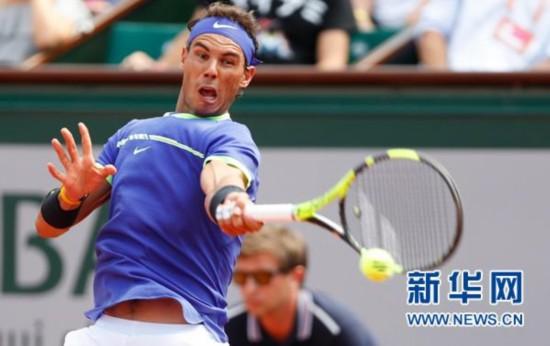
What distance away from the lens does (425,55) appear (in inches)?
249

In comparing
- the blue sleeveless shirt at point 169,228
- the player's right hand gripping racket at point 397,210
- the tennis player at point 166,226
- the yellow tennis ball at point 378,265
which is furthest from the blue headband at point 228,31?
the yellow tennis ball at point 378,265

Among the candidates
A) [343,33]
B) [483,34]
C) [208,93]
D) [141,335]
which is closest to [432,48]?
[483,34]

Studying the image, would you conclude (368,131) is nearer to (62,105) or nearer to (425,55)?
(425,55)

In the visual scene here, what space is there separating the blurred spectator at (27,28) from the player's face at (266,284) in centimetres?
144

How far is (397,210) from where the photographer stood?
14.3 feet

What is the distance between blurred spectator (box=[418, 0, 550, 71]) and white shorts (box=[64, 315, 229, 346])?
2.72 metres

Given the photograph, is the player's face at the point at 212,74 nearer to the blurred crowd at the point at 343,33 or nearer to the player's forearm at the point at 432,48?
the blurred crowd at the point at 343,33

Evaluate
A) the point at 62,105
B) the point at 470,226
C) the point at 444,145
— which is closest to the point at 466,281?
the point at 470,226

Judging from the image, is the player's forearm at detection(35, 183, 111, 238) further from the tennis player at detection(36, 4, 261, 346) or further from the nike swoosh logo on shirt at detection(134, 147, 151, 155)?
the nike swoosh logo on shirt at detection(134, 147, 151, 155)

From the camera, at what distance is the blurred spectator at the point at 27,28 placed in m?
6.35

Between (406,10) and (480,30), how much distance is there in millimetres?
465

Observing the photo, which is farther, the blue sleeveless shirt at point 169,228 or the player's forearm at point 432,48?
the player's forearm at point 432,48

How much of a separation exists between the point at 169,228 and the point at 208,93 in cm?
43

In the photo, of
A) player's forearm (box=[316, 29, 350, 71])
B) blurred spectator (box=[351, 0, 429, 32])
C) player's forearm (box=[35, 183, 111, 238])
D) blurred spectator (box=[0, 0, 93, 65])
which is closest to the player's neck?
player's forearm (box=[316, 29, 350, 71])
